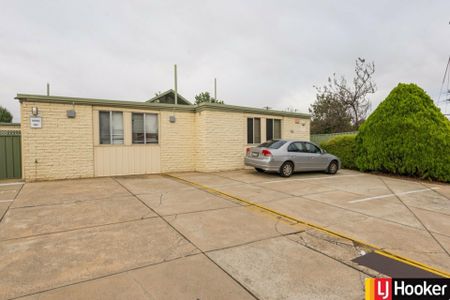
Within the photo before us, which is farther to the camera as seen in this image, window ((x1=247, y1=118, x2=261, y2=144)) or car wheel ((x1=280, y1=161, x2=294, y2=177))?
window ((x1=247, y1=118, x2=261, y2=144))

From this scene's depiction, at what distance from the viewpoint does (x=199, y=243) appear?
3.29m

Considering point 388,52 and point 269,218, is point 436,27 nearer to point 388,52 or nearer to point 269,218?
point 388,52

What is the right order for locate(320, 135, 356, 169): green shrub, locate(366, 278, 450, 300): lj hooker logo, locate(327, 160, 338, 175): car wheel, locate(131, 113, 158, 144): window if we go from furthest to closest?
locate(320, 135, 356, 169): green shrub
locate(327, 160, 338, 175): car wheel
locate(131, 113, 158, 144): window
locate(366, 278, 450, 300): lj hooker logo

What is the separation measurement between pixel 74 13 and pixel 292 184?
9943 millimetres

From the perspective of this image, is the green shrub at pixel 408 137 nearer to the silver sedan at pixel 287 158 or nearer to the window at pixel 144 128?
the silver sedan at pixel 287 158

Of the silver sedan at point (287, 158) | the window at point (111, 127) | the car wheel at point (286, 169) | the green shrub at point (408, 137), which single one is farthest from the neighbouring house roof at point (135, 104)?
the green shrub at point (408, 137)

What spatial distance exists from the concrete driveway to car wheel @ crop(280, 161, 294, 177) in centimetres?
285

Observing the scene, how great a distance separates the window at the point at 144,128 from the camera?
9992 mm

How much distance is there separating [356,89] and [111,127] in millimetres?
23872

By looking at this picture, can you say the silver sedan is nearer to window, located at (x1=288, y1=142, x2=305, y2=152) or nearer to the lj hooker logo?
window, located at (x1=288, y1=142, x2=305, y2=152)

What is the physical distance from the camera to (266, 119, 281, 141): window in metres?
12.6

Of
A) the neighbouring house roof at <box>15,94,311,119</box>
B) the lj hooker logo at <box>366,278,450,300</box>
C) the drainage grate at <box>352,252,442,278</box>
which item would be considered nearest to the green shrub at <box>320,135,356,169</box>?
the neighbouring house roof at <box>15,94,311,119</box>

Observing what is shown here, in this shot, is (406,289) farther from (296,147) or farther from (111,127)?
(111,127)

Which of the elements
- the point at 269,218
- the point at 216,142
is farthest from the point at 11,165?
the point at 269,218
